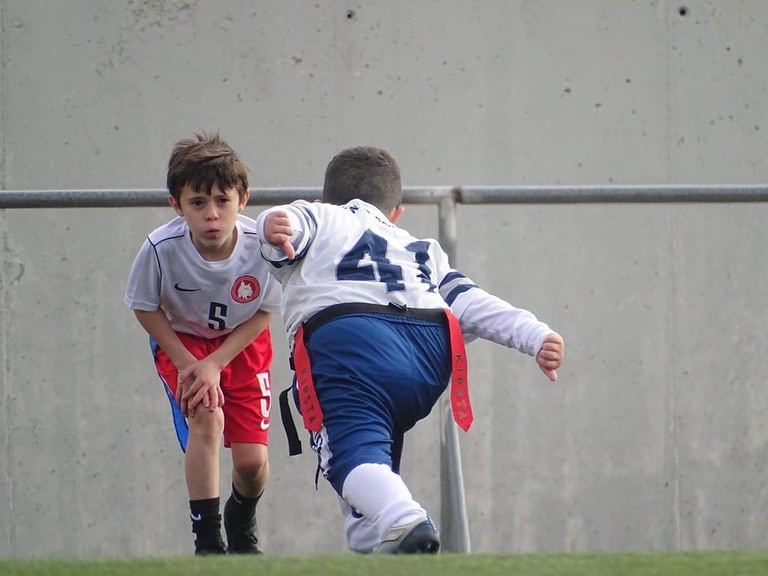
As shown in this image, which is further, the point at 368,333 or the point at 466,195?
the point at 466,195

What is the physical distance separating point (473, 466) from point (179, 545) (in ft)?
3.48

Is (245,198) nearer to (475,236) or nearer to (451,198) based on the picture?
(451,198)

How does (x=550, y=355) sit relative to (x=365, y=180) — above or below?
below

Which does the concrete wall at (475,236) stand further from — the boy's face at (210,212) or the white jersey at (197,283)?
the boy's face at (210,212)

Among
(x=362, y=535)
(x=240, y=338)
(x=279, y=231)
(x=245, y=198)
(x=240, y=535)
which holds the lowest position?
(x=240, y=535)

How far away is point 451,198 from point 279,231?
55 cm

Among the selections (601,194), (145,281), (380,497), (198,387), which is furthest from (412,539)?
(601,194)

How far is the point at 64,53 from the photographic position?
4.39 meters

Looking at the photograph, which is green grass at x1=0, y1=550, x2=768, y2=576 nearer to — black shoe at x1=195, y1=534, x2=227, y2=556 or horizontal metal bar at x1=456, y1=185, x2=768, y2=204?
black shoe at x1=195, y1=534, x2=227, y2=556

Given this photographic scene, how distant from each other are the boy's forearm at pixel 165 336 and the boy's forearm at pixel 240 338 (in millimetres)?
63

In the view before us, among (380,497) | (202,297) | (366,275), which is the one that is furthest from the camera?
(202,297)

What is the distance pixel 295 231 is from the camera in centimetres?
258

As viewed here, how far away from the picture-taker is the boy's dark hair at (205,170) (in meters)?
2.79

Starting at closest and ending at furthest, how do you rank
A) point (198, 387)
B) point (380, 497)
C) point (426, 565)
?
point (426, 565) → point (380, 497) → point (198, 387)
